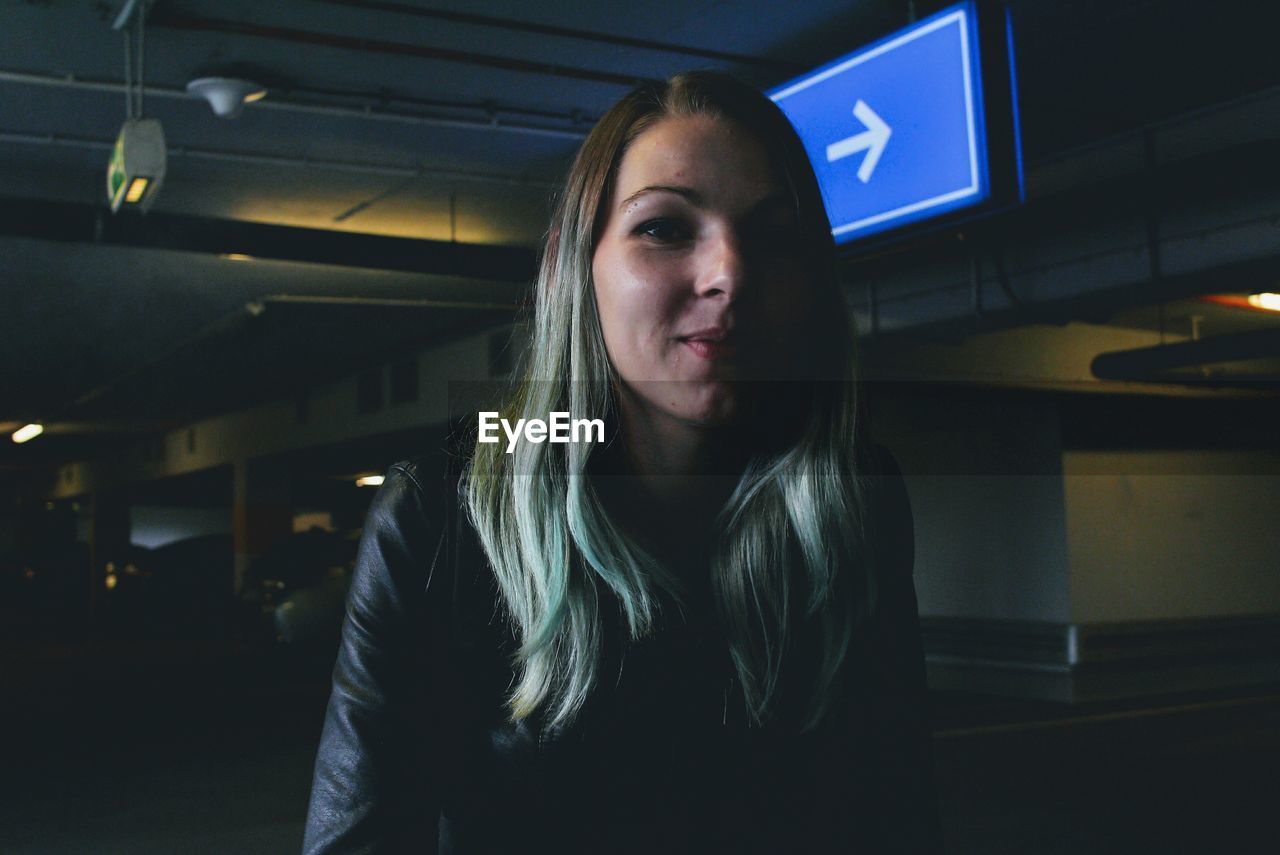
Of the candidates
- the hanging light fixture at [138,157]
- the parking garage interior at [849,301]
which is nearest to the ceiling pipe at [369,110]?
the parking garage interior at [849,301]

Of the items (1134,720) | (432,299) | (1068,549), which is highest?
(432,299)

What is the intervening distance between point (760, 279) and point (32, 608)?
3526cm

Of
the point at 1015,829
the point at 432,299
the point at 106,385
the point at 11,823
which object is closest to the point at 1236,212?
the point at 1015,829

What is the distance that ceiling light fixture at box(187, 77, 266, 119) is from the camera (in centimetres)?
738

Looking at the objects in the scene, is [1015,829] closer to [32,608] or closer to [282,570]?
[282,570]

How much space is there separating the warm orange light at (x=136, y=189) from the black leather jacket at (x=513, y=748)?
570 cm

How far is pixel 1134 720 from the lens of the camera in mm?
10906

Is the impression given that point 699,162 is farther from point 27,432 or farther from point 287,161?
point 27,432

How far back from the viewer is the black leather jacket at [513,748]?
1062mm

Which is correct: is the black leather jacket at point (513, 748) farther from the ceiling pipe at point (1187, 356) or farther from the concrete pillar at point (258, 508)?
the concrete pillar at point (258, 508)

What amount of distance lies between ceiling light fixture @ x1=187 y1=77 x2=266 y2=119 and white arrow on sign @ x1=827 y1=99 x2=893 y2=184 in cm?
405

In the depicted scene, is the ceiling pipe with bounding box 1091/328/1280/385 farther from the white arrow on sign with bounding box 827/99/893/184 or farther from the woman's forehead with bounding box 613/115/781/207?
the woman's forehead with bounding box 613/115/781/207

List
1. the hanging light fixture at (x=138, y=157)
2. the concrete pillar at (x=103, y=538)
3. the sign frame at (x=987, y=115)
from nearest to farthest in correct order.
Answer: the sign frame at (x=987, y=115) < the hanging light fixture at (x=138, y=157) < the concrete pillar at (x=103, y=538)

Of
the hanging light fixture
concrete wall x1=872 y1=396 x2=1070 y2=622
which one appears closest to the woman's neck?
the hanging light fixture
